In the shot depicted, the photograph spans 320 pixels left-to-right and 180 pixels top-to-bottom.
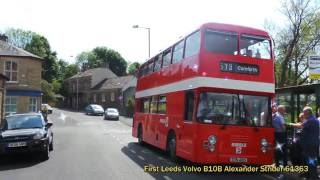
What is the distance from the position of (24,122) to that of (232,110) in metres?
7.87

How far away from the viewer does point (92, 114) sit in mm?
70125

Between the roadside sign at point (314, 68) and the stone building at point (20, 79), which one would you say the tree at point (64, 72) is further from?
the roadside sign at point (314, 68)

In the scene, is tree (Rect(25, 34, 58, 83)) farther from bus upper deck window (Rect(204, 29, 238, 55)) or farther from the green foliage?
bus upper deck window (Rect(204, 29, 238, 55))

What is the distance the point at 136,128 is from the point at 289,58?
2896cm

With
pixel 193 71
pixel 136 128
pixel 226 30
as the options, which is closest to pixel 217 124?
pixel 193 71

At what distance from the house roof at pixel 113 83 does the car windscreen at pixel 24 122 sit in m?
72.2

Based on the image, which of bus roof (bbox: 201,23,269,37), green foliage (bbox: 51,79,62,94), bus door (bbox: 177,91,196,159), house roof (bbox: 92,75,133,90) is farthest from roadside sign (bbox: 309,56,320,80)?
→ green foliage (bbox: 51,79,62,94)

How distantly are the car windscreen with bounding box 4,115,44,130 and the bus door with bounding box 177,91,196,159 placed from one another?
5.40 meters

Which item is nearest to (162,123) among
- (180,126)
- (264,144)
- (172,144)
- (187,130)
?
(172,144)

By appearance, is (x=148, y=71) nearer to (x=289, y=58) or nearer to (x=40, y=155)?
(x=40, y=155)

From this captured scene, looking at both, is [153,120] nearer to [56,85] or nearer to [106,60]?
[56,85]

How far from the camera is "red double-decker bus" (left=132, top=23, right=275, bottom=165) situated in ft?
41.1

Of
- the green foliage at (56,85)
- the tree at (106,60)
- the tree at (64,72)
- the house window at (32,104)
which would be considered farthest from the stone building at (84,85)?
the house window at (32,104)

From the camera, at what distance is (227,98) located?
41.9 feet
